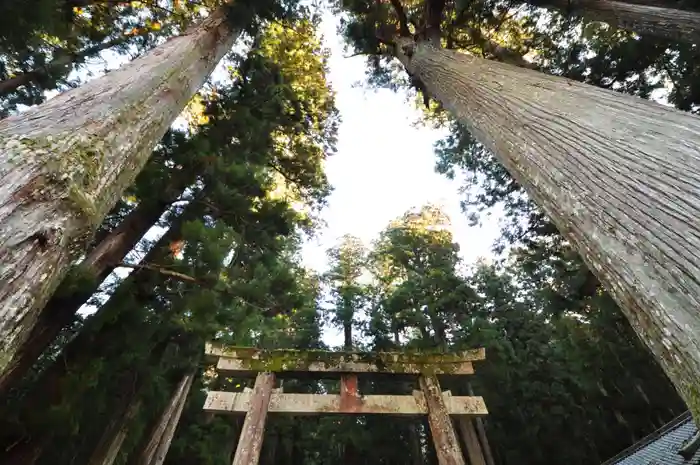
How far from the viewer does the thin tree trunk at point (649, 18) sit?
4.41 metres

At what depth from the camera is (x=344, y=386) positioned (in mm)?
5793

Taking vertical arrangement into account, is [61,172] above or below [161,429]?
below

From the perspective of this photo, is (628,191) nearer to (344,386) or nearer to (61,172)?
(61,172)

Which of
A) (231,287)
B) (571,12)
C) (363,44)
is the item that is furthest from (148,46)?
(571,12)

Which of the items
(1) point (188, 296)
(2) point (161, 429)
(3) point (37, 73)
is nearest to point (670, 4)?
(1) point (188, 296)

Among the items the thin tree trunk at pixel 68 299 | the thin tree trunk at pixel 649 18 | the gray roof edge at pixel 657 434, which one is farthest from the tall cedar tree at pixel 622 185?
the gray roof edge at pixel 657 434

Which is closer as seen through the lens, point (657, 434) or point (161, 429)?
point (161, 429)

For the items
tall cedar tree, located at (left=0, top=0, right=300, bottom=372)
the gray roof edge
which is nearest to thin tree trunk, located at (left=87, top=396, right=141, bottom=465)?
tall cedar tree, located at (left=0, top=0, right=300, bottom=372)

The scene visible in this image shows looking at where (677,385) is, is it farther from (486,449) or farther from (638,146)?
(486,449)

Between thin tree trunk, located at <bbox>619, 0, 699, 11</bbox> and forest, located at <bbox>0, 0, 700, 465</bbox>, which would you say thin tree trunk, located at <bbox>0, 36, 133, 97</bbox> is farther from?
thin tree trunk, located at <bbox>619, 0, 699, 11</bbox>

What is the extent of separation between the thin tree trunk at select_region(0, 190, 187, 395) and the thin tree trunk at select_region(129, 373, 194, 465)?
2754 millimetres

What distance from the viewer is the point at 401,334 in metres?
13.7

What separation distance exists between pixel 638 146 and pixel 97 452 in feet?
20.5

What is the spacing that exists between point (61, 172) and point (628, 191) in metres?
1.84
